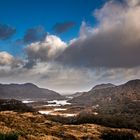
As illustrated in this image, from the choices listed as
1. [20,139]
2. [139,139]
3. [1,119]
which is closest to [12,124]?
[1,119]

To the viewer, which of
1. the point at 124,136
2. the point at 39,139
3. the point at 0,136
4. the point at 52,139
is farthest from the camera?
the point at 124,136

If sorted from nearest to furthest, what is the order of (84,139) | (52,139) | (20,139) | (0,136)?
(0,136), (20,139), (52,139), (84,139)

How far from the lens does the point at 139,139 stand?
3620 inches

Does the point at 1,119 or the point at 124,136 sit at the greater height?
the point at 1,119

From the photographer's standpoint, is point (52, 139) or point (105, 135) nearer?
point (52, 139)

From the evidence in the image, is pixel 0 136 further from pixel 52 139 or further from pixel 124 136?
pixel 124 136

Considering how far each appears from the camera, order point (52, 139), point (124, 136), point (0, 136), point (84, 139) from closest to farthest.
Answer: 1. point (0, 136)
2. point (52, 139)
3. point (84, 139)
4. point (124, 136)

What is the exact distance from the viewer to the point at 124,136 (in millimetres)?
95312

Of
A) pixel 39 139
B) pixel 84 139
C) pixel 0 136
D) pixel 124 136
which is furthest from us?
pixel 124 136

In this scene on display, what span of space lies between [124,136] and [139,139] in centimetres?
488

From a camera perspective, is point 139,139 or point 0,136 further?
point 139,139

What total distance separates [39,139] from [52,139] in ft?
17.2

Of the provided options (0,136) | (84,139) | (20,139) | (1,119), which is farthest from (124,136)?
(0,136)

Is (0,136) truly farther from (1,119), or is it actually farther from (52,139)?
(1,119)
